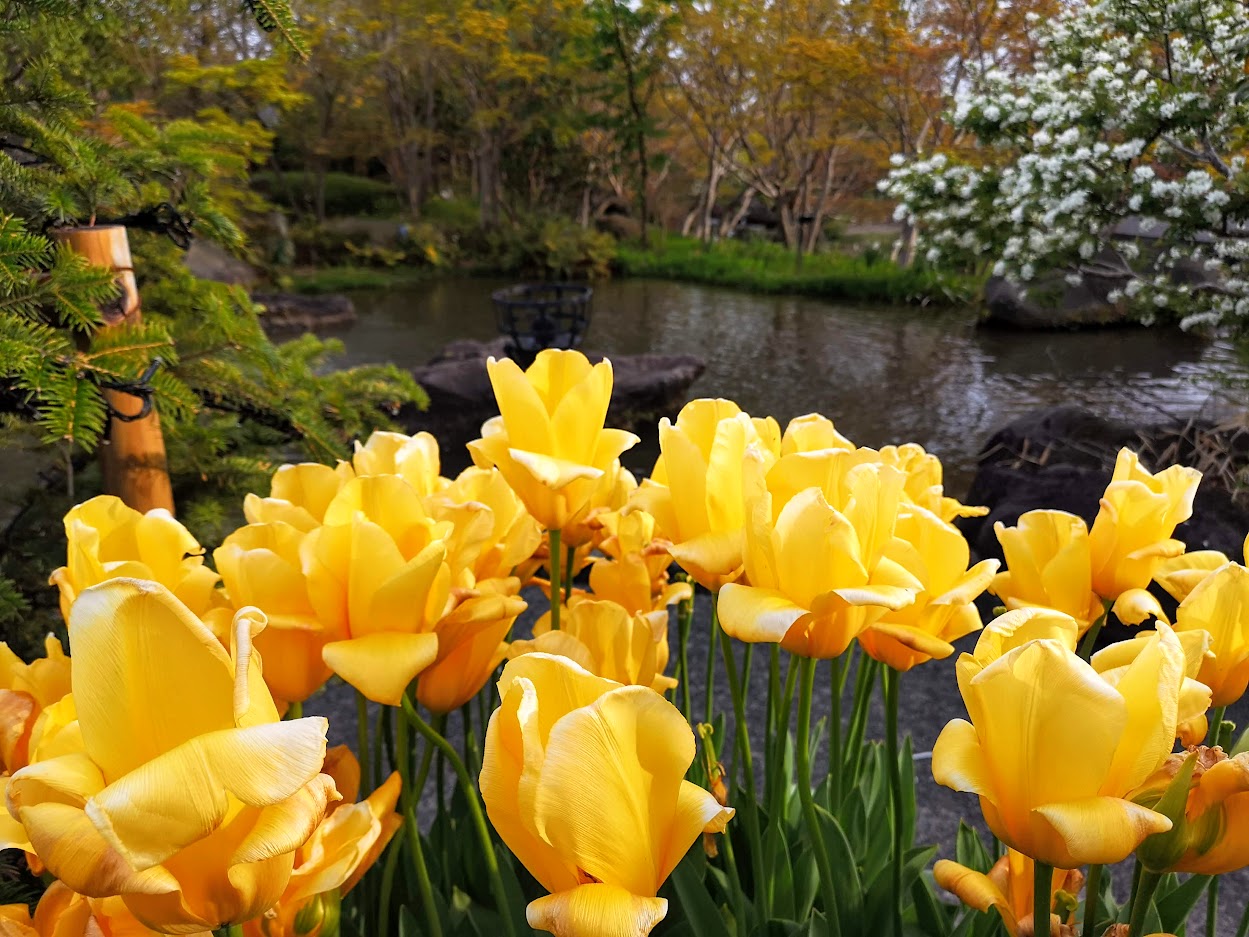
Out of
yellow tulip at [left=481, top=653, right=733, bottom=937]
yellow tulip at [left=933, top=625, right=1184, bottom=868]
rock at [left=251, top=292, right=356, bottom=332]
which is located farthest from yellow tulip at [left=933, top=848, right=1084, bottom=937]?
rock at [left=251, top=292, right=356, bottom=332]

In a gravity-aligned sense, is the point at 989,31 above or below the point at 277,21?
above

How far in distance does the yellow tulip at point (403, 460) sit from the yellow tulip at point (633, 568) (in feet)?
0.57

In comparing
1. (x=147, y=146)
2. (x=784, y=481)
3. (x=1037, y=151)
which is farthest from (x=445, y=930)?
(x=1037, y=151)

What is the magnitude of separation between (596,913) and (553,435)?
440 millimetres

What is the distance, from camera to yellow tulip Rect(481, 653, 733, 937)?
0.44 meters

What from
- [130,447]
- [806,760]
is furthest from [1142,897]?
[130,447]

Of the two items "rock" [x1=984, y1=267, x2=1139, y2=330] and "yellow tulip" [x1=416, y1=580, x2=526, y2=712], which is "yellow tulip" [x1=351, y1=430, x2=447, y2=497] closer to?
"yellow tulip" [x1=416, y1=580, x2=526, y2=712]

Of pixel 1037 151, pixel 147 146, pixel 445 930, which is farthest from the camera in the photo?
pixel 1037 151

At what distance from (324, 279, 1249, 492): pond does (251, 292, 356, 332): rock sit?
1.08ft

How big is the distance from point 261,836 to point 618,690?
0.58ft

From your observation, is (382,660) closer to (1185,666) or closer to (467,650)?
(467,650)

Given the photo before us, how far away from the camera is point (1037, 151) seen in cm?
548

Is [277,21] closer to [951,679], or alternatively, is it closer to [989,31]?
[951,679]

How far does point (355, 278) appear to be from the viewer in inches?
572
